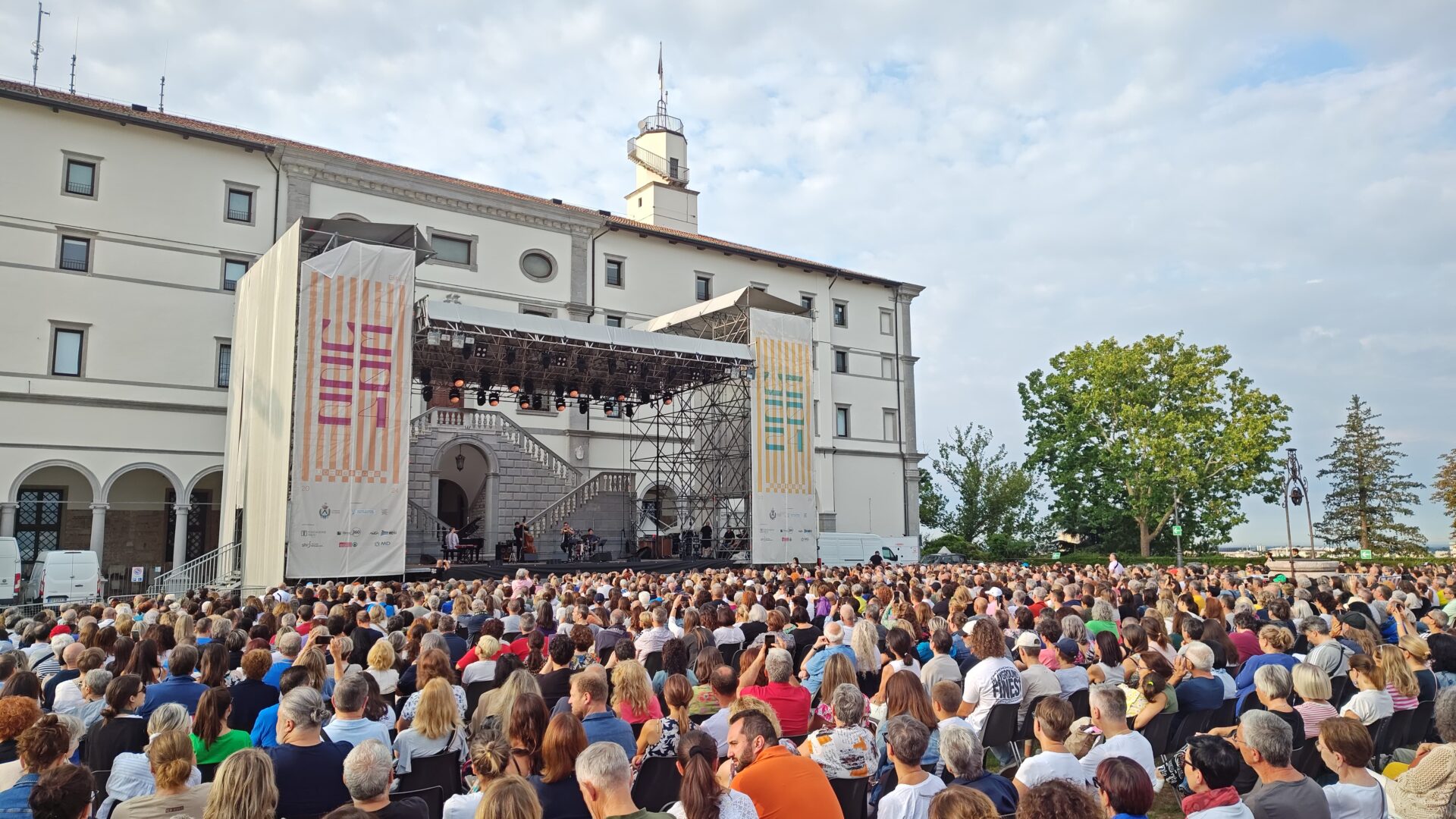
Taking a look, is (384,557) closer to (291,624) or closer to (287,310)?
(287,310)

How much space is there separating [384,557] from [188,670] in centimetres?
1318

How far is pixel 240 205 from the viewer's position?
26375mm

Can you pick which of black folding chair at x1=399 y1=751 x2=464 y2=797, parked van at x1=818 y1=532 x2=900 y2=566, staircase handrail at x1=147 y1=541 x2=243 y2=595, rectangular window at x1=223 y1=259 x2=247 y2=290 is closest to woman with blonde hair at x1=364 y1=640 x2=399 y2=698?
black folding chair at x1=399 y1=751 x2=464 y2=797

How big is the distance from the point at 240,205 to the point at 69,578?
11041 mm

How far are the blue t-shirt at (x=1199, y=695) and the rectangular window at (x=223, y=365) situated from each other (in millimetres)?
25792

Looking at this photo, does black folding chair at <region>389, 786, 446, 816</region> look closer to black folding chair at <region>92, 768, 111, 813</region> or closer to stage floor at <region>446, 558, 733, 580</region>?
black folding chair at <region>92, 768, 111, 813</region>

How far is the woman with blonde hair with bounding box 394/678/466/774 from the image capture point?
5.15 metres

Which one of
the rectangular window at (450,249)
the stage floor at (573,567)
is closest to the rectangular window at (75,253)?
the rectangular window at (450,249)

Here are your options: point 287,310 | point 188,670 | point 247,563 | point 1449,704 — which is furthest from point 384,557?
point 1449,704

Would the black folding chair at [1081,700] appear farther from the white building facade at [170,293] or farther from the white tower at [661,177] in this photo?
the white tower at [661,177]

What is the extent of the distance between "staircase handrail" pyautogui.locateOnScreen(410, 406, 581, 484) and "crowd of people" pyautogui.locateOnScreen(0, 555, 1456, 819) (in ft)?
55.2

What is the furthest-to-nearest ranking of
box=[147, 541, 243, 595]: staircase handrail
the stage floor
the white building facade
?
the white building facade → the stage floor → box=[147, 541, 243, 595]: staircase handrail

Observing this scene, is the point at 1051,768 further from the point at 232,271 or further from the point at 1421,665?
the point at 232,271

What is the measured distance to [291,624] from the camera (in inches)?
344
